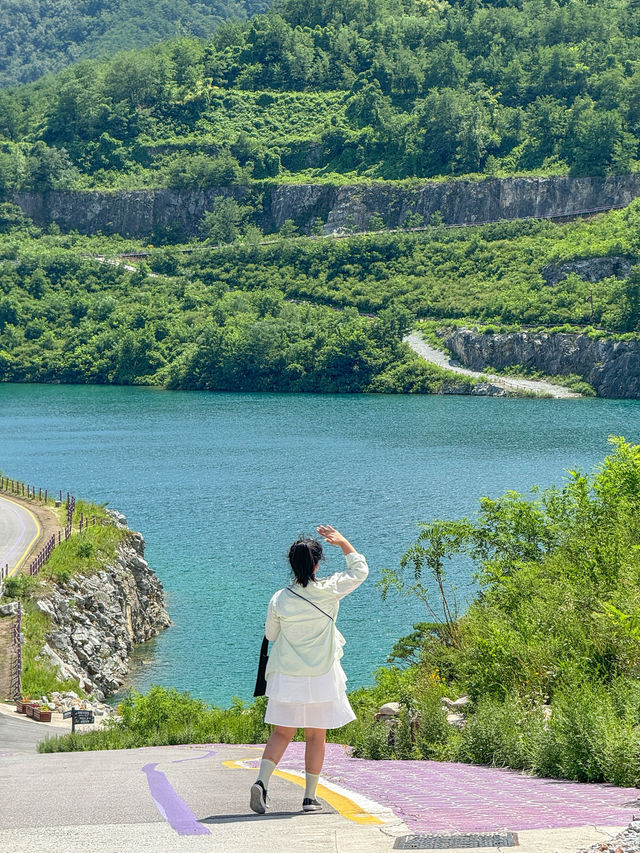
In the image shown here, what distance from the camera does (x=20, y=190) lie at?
7087 inches

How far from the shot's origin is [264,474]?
7275 cm

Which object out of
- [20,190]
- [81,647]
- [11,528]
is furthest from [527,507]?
[20,190]

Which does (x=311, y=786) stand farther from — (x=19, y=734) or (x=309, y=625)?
(x=19, y=734)

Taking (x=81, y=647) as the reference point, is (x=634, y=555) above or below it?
above

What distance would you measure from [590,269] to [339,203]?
4172 centimetres

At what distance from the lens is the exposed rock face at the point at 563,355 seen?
12544cm

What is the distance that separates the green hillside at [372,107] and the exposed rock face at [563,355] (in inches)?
1326

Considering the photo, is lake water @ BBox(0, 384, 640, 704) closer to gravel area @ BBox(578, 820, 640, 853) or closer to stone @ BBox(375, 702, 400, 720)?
stone @ BBox(375, 702, 400, 720)

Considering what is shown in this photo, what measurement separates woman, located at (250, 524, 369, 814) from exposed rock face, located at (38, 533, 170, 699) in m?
22.5

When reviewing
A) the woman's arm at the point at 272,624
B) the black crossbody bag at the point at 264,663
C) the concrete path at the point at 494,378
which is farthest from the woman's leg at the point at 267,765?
the concrete path at the point at 494,378

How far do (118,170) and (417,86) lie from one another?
157 ft

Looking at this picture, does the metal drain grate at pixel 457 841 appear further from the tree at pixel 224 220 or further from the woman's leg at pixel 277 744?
the tree at pixel 224 220

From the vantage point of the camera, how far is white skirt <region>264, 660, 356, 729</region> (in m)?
10.3

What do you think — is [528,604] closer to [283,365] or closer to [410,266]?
[283,365]
